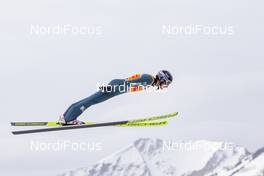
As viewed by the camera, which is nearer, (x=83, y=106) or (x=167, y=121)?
(x=83, y=106)

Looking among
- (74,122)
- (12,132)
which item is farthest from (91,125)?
(12,132)

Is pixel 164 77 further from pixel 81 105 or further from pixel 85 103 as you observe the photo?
pixel 81 105

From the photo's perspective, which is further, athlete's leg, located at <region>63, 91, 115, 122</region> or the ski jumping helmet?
the ski jumping helmet

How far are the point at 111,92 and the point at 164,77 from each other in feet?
7.08

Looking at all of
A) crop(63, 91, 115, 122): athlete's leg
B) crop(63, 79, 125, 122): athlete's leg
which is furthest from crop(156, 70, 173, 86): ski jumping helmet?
crop(63, 91, 115, 122): athlete's leg

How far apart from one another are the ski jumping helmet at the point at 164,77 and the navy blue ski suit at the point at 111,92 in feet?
A: 1.76

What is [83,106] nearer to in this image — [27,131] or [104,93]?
[104,93]

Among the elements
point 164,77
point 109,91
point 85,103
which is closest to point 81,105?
point 85,103

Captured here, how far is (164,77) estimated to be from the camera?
86.6 ft

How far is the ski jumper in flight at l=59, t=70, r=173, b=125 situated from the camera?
24.9 m

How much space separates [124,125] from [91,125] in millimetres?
1307

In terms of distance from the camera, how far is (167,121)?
2748cm

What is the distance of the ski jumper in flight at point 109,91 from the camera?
24.9m

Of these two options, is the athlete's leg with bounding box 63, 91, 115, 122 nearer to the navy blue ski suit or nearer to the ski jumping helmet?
the navy blue ski suit
